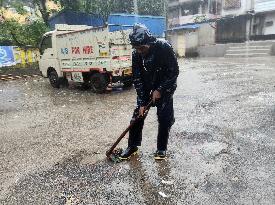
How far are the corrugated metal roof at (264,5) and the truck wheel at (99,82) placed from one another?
69.4ft

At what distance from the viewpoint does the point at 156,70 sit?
4.23 metres

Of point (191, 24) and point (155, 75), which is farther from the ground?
point (191, 24)

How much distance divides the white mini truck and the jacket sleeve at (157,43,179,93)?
6.17 m

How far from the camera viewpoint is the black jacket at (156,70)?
4.09 meters

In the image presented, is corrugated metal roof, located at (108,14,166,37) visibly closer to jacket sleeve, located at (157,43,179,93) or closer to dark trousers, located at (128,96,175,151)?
dark trousers, located at (128,96,175,151)

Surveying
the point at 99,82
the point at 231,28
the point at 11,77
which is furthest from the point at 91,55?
the point at 231,28

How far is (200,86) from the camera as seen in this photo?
10.9 m

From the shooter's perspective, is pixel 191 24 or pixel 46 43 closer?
pixel 46 43

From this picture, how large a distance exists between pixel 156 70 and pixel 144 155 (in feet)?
4.88

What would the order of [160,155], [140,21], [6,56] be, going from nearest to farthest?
[160,155] < [6,56] < [140,21]

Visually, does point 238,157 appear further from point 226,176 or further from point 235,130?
point 235,130

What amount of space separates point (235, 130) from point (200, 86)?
525 cm

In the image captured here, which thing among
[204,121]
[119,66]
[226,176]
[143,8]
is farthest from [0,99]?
[143,8]

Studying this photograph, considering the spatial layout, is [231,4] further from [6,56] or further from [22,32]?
[6,56]
